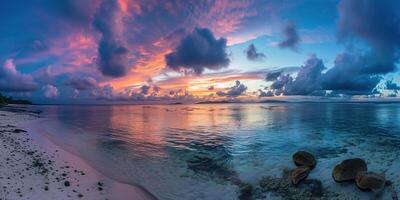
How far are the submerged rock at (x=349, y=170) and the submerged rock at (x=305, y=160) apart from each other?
354cm

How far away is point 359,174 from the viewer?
15891mm

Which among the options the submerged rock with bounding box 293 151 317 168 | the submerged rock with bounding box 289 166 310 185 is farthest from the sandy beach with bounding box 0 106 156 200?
the submerged rock with bounding box 293 151 317 168

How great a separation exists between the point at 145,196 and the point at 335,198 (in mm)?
10335

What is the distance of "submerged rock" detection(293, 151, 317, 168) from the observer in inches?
816

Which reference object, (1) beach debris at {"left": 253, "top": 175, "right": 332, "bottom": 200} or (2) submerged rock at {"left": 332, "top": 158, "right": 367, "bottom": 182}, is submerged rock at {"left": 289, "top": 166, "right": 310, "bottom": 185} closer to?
(1) beach debris at {"left": 253, "top": 175, "right": 332, "bottom": 200}

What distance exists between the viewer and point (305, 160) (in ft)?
69.1

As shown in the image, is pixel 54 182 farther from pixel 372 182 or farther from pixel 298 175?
pixel 372 182

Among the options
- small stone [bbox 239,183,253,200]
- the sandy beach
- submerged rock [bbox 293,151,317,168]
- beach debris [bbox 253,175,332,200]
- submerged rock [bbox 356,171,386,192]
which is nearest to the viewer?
the sandy beach

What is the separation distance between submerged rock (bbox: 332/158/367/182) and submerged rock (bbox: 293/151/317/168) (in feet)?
11.6

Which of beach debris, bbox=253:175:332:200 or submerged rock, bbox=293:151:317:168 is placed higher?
submerged rock, bbox=293:151:317:168

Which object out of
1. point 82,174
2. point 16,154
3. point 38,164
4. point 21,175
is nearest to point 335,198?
point 82,174

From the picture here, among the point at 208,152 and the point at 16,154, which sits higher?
the point at 16,154

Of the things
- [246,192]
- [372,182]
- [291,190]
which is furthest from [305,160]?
[246,192]

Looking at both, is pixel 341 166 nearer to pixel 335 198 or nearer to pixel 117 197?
pixel 335 198
